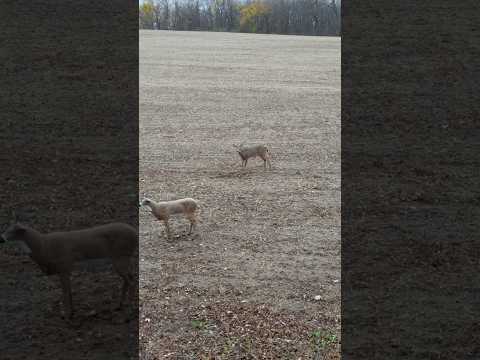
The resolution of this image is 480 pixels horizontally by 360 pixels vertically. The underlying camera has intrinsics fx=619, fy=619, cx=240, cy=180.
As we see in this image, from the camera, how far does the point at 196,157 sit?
34.1 feet

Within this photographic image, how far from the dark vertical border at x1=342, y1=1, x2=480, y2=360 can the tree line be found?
72.1 feet

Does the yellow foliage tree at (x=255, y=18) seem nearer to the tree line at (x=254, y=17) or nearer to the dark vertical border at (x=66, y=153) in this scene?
the tree line at (x=254, y=17)

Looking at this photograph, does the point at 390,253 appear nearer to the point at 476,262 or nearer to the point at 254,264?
the point at 476,262

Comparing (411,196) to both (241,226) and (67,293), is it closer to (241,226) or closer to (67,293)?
(241,226)

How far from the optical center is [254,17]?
40938 mm

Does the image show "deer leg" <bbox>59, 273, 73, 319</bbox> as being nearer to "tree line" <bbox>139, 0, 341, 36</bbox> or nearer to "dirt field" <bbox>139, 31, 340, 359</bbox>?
"dirt field" <bbox>139, 31, 340, 359</bbox>

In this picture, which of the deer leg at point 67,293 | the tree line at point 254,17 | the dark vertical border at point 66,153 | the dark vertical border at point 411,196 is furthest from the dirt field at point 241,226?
the tree line at point 254,17

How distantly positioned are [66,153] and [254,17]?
33.0 meters

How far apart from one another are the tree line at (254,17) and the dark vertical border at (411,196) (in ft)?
72.1

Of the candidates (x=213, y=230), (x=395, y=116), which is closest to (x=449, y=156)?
(x=395, y=116)

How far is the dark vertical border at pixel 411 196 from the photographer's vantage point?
5137 mm

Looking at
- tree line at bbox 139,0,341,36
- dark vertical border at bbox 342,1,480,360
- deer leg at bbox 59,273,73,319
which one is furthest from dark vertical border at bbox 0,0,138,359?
tree line at bbox 139,0,341,36

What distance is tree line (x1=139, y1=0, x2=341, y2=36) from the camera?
39.5m

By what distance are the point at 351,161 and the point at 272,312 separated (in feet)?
16.2
